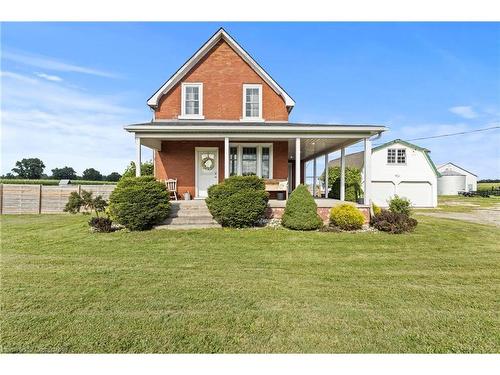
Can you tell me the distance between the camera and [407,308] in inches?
163

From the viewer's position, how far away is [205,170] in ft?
47.5

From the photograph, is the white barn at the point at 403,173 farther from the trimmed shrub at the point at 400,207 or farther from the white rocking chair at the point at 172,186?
the white rocking chair at the point at 172,186

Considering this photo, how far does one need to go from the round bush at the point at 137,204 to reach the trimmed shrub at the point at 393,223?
821 cm

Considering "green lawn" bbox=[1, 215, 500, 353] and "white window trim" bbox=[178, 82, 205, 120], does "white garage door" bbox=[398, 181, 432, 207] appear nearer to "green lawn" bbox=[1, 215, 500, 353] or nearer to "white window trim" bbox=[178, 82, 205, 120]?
"green lawn" bbox=[1, 215, 500, 353]

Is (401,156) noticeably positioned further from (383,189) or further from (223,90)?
(223,90)

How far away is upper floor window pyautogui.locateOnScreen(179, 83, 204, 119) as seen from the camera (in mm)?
14711

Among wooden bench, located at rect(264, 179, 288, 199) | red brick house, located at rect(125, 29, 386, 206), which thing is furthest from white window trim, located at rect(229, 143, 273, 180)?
wooden bench, located at rect(264, 179, 288, 199)

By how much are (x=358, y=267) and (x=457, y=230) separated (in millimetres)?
7351

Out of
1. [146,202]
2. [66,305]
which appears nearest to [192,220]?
[146,202]

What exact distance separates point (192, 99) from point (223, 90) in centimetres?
173

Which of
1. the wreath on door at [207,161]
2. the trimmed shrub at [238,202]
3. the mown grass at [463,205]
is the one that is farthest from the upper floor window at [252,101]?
the mown grass at [463,205]

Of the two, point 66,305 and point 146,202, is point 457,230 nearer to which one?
point 146,202

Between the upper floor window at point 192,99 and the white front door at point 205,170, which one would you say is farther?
the upper floor window at point 192,99

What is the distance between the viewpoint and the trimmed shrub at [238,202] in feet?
33.4
